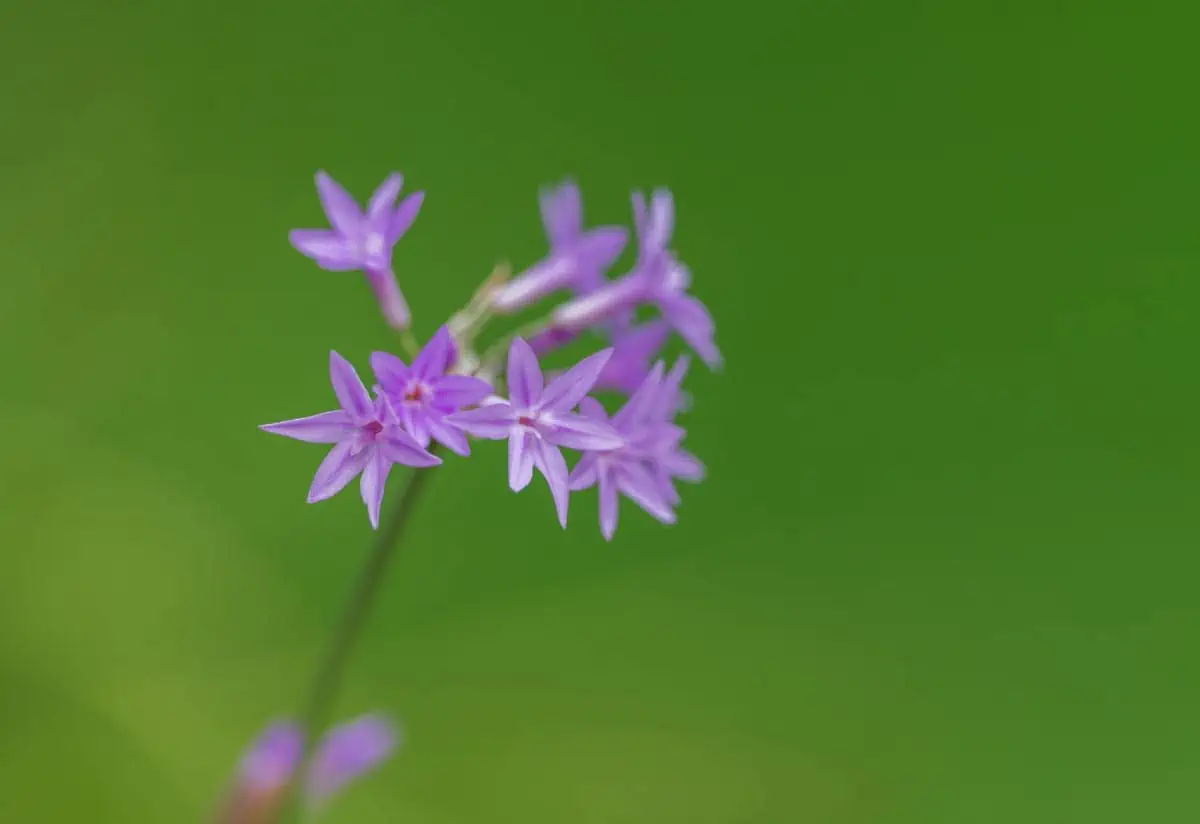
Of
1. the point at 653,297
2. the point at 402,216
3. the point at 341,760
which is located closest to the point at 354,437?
the point at 402,216

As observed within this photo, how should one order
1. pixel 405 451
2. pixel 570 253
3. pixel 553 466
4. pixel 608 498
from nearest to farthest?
1. pixel 405 451
2. pixel 553 466
3. pixel 608 498
4. pixel 570 253

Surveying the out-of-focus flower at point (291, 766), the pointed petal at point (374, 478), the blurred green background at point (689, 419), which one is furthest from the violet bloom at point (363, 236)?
the blurred green background at point (689, 419)

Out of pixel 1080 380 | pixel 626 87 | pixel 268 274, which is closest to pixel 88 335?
pixel 268 274

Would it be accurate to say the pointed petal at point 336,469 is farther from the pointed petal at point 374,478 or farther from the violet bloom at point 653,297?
the violet bloom at point 653,297

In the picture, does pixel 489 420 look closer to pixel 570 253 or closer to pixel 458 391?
pixel 458 391

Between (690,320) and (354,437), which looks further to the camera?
(690,320)
